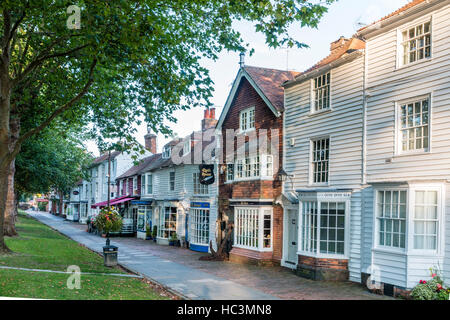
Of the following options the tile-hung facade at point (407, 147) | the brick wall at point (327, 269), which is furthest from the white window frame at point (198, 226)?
the tile-hung facade at point (407, 147)

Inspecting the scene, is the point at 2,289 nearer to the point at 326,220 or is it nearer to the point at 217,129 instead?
the point at 326,220

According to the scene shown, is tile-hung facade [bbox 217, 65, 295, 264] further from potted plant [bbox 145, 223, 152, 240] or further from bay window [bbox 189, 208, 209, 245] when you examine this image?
potted plant [bbox 145, 223, 152, 240]

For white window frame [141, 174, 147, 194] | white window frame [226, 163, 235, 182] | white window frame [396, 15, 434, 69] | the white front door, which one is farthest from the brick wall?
white window frame [141, 174, 147, 194]

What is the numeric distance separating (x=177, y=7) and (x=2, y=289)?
982 cm

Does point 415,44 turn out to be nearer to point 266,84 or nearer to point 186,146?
point 266,84

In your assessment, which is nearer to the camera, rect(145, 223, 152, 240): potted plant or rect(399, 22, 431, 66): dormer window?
rect(399, 22, 431, 66): dormer window

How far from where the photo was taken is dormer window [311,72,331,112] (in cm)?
1689

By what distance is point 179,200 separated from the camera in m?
29.5

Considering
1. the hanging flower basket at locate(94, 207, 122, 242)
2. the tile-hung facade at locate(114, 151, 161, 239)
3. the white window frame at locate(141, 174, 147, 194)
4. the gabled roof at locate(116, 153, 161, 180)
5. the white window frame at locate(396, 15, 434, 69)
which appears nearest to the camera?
the white window frame at locate(396, 15, 434, 69)

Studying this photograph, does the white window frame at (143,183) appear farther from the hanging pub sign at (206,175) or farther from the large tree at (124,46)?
the large tree at (124,46)

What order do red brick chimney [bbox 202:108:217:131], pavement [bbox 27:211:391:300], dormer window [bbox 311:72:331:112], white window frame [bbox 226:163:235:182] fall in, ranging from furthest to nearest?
1. red brick chimney [bbox 202:108:217:131]
2. white window frame [bbox 226:163:235:182]
3. dormer window [bbox 311:72:331:112]
4. pavement [bbox 27:211:391:300]

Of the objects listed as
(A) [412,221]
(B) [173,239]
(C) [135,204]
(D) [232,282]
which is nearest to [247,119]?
(D) [232,282]

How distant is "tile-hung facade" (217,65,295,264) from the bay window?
1.86 m
